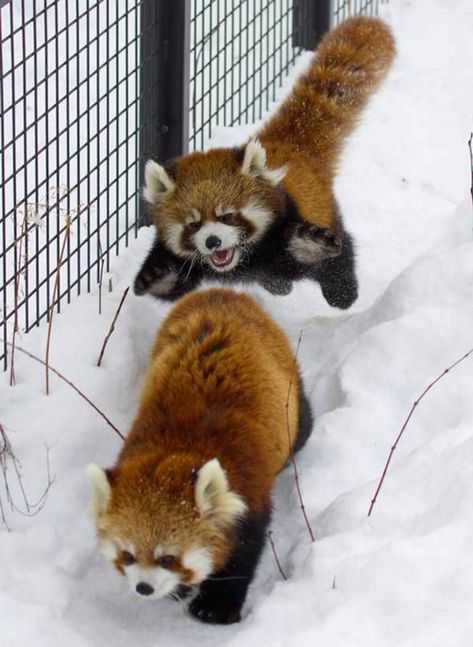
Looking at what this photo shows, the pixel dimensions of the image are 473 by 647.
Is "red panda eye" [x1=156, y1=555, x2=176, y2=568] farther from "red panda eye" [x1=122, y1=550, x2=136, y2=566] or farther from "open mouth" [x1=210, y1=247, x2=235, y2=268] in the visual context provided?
"open mouth" [x1=210, y1=247, x2=235, y2=268]

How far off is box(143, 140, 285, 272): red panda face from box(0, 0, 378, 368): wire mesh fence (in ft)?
1.25

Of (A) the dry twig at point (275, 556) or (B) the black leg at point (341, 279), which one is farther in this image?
(B) the black leg at point (341, 279)

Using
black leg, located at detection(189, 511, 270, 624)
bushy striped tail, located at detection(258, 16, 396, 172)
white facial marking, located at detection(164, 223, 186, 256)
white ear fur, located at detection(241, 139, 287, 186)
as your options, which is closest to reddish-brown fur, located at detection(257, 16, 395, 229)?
bushy striped tail, located at detection(258, 16, 396, 172)

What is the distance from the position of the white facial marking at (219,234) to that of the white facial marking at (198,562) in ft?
6.14

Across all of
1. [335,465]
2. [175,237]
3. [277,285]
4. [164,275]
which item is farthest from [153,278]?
[335,465]

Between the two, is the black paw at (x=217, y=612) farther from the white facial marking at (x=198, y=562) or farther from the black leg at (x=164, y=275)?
the black leg at (x=164, y=275)

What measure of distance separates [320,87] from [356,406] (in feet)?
6.40

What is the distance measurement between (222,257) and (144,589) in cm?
207

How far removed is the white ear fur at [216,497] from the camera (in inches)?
153

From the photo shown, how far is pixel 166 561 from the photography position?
3953 mm

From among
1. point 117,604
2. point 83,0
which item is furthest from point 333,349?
point 83,0

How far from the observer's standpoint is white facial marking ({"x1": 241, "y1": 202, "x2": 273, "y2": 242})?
562 centimetres

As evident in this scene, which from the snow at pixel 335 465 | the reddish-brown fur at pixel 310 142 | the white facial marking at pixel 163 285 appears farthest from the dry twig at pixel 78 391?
the reddish-brown fur at pixel 310 142

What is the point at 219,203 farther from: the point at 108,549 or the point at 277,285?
the point at 108,549
